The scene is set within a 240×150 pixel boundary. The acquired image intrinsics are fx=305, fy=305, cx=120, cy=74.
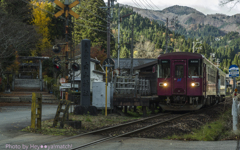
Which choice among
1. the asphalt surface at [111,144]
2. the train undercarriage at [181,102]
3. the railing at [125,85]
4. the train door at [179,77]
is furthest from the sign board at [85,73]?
the asphalt surface at [111,144]

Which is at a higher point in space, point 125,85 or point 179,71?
point 179,71

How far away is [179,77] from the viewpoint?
17.0 metres

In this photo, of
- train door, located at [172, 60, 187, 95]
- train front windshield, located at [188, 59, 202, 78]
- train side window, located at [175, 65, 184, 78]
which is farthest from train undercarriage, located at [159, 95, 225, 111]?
train front windshield, located at [188, 59, 202, 78]

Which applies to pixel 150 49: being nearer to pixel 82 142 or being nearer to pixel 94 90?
pixel 94 90

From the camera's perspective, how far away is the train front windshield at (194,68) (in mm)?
16922

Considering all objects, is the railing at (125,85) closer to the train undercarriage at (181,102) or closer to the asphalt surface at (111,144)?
the train undercarriage at (181,102)

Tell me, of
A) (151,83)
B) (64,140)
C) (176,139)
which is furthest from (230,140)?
(151,83)

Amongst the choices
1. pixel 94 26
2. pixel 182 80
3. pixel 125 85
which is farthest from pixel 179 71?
pixel 94 26

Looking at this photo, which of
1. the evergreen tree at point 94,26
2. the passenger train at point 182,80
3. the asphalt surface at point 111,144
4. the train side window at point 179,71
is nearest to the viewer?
the asphalt surface at point 111,144

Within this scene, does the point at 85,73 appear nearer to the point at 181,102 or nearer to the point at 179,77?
the point at 179,77

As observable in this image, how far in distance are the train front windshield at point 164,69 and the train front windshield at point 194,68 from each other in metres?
1.19

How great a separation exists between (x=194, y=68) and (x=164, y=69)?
166cm

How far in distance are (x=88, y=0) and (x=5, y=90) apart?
119 feet

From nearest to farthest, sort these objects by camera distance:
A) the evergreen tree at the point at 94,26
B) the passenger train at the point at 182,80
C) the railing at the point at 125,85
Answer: the passenger train at the point at 182,80 → the railing at the point at 125,85 → the evergreen tree at the point at 94,26
